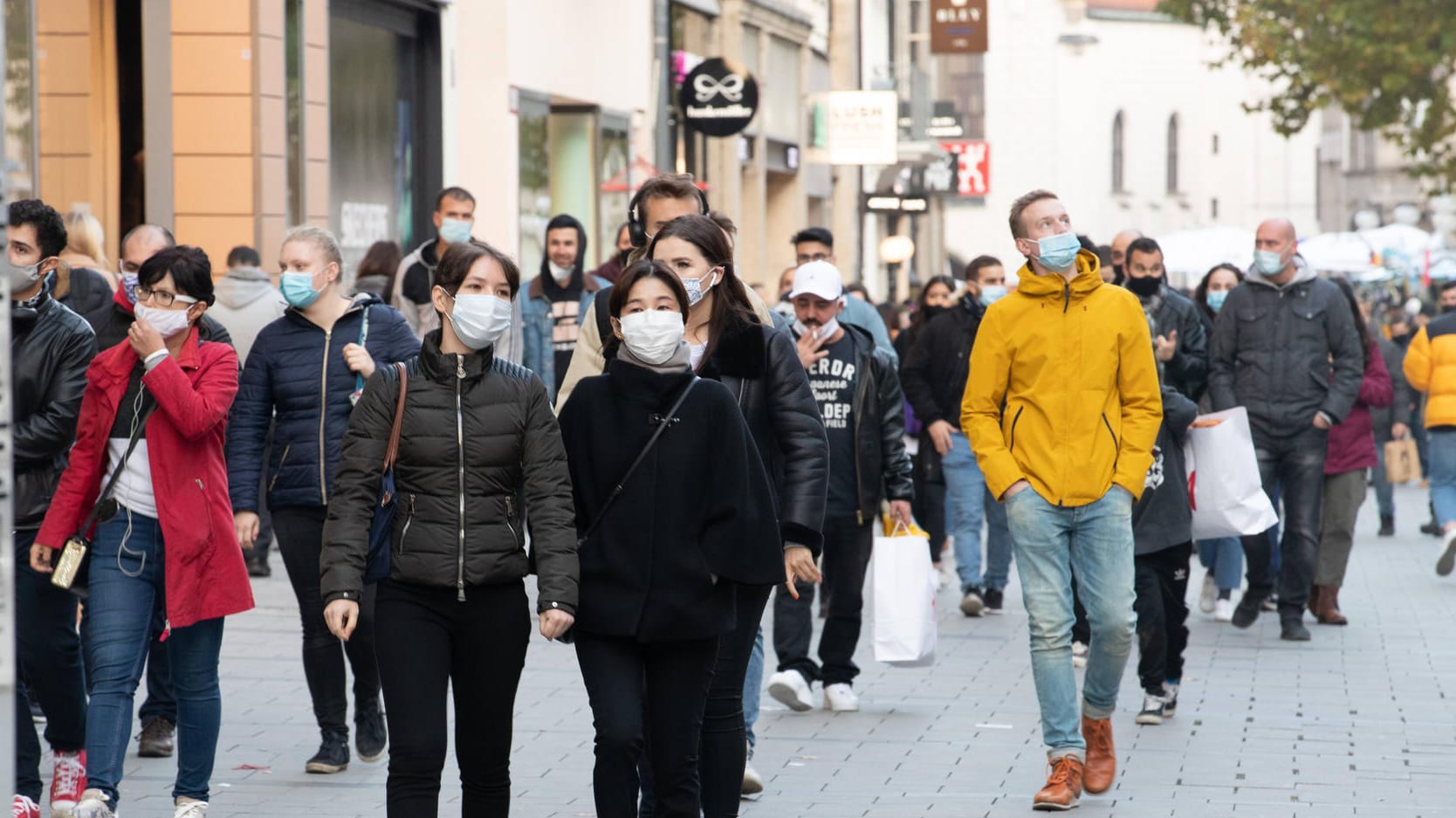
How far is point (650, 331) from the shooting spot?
559 cm

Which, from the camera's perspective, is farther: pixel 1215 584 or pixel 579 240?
pixel 1215 584

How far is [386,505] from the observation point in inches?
241

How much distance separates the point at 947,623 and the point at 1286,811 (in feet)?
16.6

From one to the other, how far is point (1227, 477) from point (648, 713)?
409 cm

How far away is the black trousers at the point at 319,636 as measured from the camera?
754cm

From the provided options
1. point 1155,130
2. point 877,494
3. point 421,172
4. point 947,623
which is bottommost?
point 947,623

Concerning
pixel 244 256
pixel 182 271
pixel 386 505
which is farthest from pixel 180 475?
pixel 244 256

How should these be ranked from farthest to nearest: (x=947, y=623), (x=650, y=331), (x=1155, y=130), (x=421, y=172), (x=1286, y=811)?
(x=1155, y=130), (x=421, y=172), (x=947, y=623), (x=1286, y=811), (x=650, y=331)

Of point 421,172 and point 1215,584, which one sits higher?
point 421,172

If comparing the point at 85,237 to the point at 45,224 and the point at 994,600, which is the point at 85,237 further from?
the point at 994,600

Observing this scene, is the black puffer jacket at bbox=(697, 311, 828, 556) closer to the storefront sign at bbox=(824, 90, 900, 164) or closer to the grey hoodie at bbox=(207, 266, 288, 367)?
the grey hoodie at bbox=(207, 266, 288, 367)

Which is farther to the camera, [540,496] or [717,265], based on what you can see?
[717,265]

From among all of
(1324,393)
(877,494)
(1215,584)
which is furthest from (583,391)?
(1215,584)

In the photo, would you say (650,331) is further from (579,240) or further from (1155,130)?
(1155,130)
